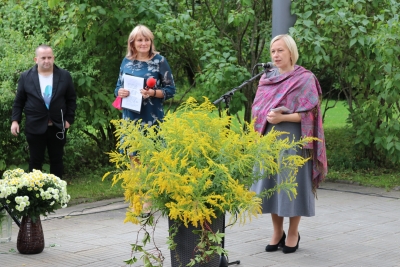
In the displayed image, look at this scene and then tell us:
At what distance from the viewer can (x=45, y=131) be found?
27.5ft

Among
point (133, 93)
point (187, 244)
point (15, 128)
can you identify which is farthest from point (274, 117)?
point (15, 128)

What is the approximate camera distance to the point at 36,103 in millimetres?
8336

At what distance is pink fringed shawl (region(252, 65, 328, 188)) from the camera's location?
20.5ft

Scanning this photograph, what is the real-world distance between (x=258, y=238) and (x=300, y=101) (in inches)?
56.9

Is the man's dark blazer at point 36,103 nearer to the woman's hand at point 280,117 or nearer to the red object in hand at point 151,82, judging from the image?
the red object in hand at point 151,82

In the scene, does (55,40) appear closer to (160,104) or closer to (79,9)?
(79,9)

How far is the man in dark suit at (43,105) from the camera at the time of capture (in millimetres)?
8328

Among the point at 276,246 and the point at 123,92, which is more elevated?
the point at 123,92

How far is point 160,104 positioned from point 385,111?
3.22 metres

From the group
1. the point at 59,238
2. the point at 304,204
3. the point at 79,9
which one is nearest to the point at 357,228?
the point at 304,204

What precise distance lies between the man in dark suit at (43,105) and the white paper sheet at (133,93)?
95cm

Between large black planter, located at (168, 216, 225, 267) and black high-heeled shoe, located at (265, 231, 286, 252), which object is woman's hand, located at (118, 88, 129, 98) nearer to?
black high-heeled shoe, located at (265, 231, 286, 252)

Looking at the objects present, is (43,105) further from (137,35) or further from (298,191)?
(298,191)

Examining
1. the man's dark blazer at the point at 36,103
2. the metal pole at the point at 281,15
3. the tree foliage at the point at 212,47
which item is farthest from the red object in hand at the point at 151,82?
the tree foliage at the point at 212,47
